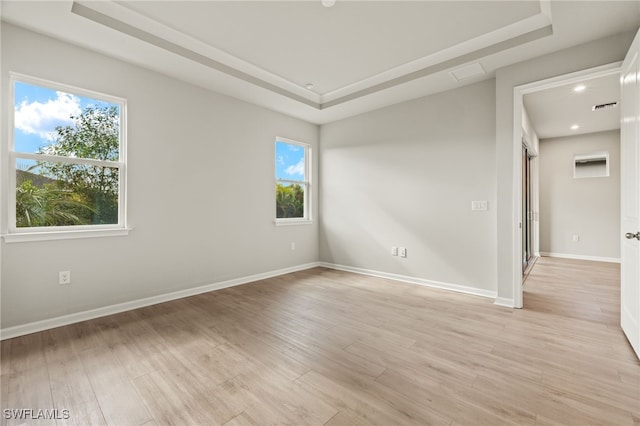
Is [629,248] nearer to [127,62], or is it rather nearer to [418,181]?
[418,181]

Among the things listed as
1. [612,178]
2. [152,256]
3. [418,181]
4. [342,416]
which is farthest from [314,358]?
[612,178]

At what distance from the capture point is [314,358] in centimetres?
212

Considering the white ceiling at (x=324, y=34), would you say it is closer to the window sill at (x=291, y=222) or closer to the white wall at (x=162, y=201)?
the white wall at (x=162, y=201)

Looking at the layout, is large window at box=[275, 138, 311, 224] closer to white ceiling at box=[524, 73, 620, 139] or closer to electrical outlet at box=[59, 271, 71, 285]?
electrical outlet at box=[59, 271, 71, 285]

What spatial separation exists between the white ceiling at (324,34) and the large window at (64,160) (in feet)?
1.85

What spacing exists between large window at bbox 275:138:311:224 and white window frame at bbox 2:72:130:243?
87.4 inches

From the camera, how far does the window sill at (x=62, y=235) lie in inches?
97.2

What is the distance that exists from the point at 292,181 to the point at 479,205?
2.98 metres

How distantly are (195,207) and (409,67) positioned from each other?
3.24 metres

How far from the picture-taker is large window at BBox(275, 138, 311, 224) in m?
4.88

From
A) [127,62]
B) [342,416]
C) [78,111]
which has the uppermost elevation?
[127,62]

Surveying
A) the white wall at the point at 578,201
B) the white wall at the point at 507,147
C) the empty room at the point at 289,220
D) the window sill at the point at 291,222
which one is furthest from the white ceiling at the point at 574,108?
the window sill at the point at 291,222

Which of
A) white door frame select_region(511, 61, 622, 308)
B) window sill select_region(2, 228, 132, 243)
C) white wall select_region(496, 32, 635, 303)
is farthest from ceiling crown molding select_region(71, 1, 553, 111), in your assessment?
window sill select_region(2, 228, 132, 243)

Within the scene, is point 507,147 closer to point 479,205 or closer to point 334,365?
point 479,205
